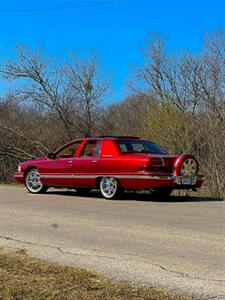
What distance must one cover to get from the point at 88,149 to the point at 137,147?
1530 mm

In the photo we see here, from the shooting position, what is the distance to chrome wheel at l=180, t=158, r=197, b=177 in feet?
42.7

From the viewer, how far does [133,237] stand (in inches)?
319

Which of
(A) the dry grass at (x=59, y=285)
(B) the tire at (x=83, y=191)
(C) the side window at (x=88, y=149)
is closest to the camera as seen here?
(A) the dry grass at (x=59, y=285)

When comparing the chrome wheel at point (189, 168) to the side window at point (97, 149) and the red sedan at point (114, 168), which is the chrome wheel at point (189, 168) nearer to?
the red sedan at point (114, 168)

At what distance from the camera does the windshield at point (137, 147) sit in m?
13.7

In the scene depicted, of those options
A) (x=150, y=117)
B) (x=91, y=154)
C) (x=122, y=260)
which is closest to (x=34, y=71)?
(x=150, y=117)

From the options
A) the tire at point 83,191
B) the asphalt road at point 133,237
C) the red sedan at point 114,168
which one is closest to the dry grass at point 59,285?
the asphalt road at point 133,237

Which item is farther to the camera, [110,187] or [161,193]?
[161,193]

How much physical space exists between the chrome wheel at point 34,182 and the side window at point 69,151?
3.26 feet

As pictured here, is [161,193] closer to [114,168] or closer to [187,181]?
[187,181]

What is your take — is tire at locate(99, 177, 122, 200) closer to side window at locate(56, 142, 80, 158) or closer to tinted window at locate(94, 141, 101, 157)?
tinted window at locate(94, 141, 101, 157)

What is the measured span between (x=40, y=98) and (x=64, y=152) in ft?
28.9

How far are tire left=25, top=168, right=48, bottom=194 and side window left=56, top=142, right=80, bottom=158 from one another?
1.00 meters

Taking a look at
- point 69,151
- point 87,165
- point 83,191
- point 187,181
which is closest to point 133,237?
point 187,181
